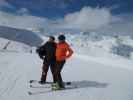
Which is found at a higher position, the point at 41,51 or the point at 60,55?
the point at 41,51

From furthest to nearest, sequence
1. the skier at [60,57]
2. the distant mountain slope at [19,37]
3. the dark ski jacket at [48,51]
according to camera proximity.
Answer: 1. the distant mountain slope at [19,37]
2. the dark ski jacket at [48,51]
3. the skier at [60,57]

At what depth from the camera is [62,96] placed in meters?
9.17

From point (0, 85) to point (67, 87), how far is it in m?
2.52

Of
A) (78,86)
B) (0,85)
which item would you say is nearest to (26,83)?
(0,85)

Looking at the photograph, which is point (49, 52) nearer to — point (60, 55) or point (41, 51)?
point (41, 51)

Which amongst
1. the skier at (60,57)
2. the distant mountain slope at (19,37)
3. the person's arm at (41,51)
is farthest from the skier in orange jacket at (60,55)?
the distant mountain slope at (19,37)

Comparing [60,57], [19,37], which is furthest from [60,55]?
[19,37]

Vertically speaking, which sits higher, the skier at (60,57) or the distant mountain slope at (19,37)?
the distant mountain slope at (19,37)

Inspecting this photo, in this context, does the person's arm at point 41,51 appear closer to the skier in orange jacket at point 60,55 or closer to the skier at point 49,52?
the skier at point 49,52

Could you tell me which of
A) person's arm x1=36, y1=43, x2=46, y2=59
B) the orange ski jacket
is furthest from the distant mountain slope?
the orange ski jacket

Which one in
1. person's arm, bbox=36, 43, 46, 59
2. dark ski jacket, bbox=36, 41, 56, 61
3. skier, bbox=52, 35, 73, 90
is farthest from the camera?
person's arm, bbox=36, 43, 46, 59

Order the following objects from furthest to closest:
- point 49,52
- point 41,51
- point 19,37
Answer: point 19,37 < point 41,51 < point 49,52

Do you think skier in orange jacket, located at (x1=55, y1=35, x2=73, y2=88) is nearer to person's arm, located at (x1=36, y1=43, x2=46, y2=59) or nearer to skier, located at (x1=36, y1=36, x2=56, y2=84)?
skier, located at (x1=36, y1=36, x2=56, y2=84)

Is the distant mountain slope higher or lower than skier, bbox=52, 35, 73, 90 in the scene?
higher
